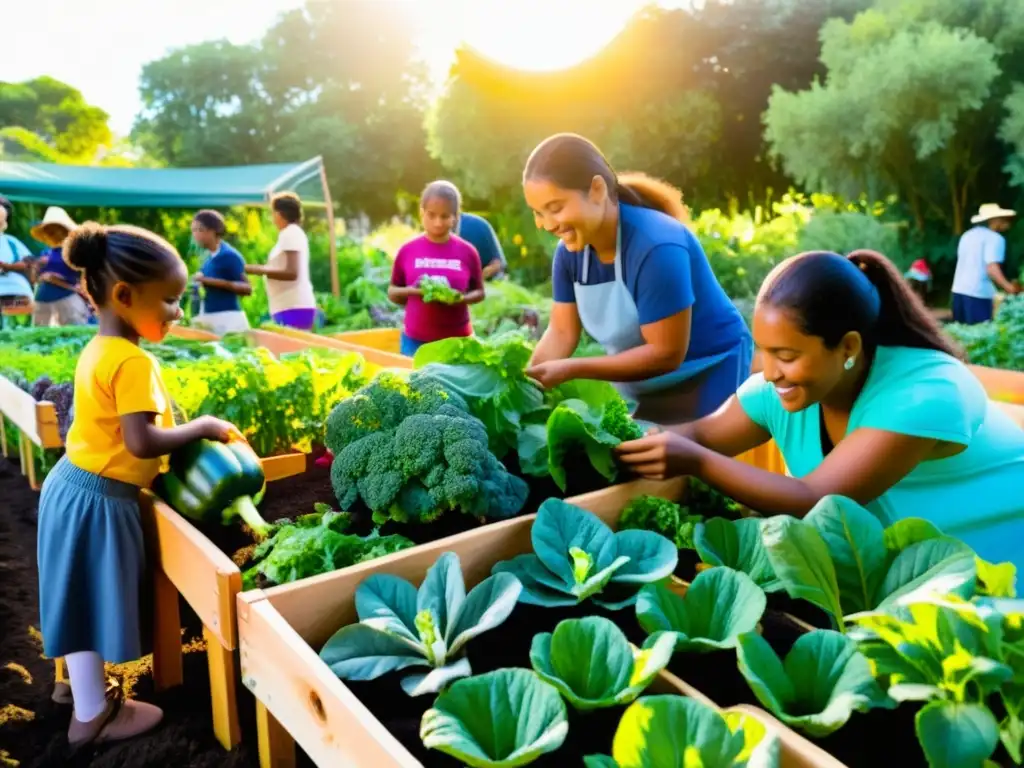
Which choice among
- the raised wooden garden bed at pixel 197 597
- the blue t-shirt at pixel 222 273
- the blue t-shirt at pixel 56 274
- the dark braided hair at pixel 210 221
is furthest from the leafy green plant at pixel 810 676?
the blue t-shirt at pixel 56 274

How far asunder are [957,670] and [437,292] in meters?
3.47

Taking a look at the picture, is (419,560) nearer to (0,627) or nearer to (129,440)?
(129,440)

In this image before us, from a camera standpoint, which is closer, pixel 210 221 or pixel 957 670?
pixel 957 670

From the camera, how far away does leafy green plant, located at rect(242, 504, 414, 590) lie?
162 centimetres

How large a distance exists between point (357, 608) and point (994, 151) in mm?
13251

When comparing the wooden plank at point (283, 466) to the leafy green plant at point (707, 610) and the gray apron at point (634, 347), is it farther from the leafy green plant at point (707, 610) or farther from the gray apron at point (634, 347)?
the leafy green plant at point (707, 610)

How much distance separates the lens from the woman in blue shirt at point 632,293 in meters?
2.35

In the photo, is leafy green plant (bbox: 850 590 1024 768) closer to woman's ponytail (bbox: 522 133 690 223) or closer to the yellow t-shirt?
woman's ponytail (bbox: 522 133 690 223)

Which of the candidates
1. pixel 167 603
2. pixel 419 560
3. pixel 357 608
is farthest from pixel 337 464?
pixel 167 603

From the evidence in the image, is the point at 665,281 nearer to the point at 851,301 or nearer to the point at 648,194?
the point at 648,194

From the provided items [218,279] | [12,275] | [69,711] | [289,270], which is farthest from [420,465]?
[12,275]

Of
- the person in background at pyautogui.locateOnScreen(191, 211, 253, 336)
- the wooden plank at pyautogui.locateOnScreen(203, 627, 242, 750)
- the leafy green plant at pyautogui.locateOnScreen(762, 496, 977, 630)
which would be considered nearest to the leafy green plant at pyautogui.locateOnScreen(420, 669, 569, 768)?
the leafy green plant at pyautogui.locateOnScreen(762, 496, 977, 630)

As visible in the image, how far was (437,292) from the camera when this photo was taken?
414 centimetres

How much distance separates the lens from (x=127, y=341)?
2.01 meters
